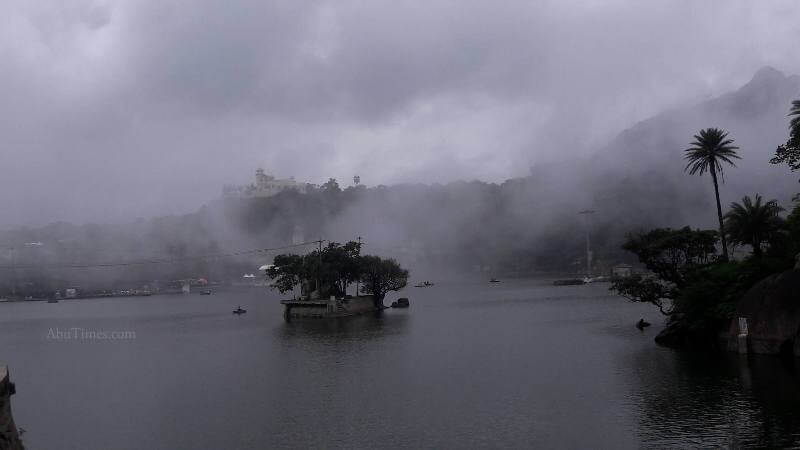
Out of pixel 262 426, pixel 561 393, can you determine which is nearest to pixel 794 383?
pixel 561 393

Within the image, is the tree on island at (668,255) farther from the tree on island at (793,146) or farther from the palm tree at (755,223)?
the tree on island at (793,146)

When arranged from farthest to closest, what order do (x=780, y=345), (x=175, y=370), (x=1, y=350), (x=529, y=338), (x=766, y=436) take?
(x=1, y=350), (x=529, y=338), (x=175, y=370), (x=780, y=345), (x=766, y=436)

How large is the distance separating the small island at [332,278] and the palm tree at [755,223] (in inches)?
2303

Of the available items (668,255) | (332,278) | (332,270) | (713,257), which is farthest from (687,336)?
(332,278)

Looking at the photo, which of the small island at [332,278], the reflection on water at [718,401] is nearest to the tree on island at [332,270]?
the small island at [332,278]

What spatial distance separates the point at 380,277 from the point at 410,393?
73.1 meters

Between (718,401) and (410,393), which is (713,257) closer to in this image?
(718,401)

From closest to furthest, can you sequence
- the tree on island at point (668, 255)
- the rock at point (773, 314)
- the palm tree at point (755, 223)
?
the rock at point (773, 314)
the palm tree at point (755, 223)
the tree on island at point (668, 255)

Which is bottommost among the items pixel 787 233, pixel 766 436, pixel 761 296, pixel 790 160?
pixel 766 436

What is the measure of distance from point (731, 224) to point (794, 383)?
23.3 meters

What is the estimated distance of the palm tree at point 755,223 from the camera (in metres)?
52.8

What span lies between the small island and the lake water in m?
28.5

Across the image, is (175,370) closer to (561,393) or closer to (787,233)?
(561,393)

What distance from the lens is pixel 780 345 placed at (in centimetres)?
4147
